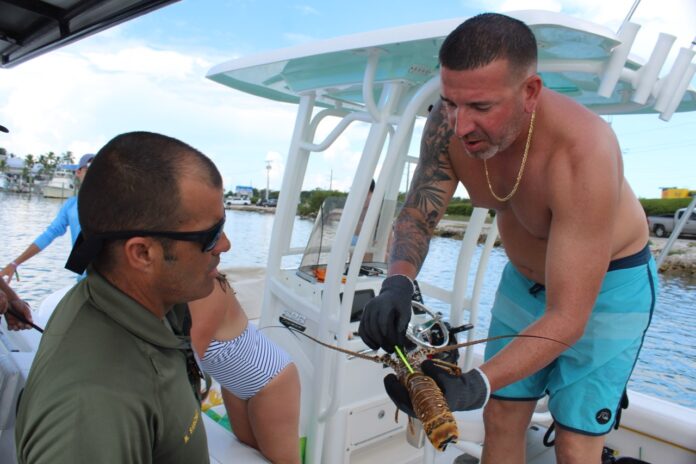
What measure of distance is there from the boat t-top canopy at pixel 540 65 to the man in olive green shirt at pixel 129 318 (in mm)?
1412

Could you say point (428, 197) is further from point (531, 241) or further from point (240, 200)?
point (240, 200)

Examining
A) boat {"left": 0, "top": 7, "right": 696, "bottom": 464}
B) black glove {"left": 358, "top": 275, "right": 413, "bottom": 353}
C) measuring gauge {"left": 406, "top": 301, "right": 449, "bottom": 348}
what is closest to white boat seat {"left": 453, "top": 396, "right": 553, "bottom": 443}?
boat {"left": 0, "top": 7, "right": 696, "bottom": 464}

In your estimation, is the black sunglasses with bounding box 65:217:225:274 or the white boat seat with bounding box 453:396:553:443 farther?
the white boat seat with bounding box 453:396:553:443

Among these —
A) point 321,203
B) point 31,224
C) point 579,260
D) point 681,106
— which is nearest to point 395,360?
point 579,260

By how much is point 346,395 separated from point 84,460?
219 centimetres

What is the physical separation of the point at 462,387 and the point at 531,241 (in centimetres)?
87

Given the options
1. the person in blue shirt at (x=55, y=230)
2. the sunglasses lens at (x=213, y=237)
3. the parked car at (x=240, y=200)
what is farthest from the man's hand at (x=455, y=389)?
the parked car at (x=240, y=200)

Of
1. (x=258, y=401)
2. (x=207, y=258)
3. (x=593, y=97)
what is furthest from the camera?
(x=593, y=97)

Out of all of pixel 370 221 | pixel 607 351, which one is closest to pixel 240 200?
pixel 370 221

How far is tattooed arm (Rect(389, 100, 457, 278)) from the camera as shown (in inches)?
88.5

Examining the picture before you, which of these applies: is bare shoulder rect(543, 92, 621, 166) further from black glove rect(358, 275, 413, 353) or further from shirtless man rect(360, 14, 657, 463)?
black glove rect(358, 275, 413, 353)

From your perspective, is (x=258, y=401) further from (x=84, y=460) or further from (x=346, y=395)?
(x=84, y=460)

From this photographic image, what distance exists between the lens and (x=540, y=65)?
7.87 feet

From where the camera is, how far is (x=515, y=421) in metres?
2.25
